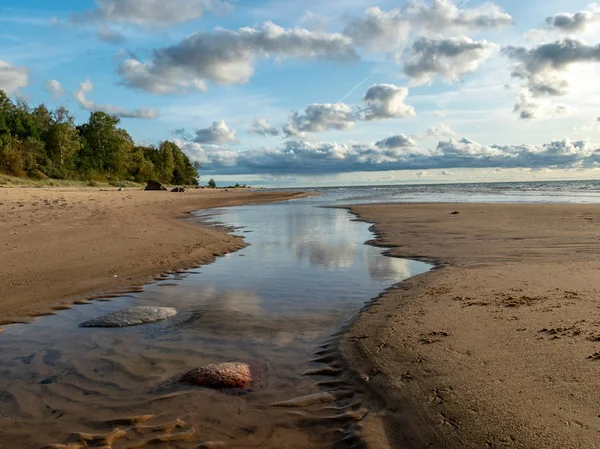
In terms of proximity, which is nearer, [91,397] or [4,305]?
[91,397]

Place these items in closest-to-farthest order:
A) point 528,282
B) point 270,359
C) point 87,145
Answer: point 270,359 → point 528,282 → point 87,145

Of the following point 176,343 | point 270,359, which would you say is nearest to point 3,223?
point 176,343

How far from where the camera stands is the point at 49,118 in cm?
7069

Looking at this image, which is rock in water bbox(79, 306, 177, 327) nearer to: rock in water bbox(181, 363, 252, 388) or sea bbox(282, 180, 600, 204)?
rock in water bbox(181, 363, 252, 388)

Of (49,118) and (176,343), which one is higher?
(49,118)

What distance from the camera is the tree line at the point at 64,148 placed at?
182 feet

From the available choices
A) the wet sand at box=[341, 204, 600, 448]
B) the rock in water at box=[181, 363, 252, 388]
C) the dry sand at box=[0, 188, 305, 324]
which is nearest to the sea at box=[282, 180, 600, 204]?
the dry sand at box=[0, 188, 305, 324]

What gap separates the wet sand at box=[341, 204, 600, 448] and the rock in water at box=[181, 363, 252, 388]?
3.68 feet

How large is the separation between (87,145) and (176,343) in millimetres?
80085

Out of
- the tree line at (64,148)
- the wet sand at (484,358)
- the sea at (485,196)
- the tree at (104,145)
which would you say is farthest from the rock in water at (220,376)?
the tree at (104,145)

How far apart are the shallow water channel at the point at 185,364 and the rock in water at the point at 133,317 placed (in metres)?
0.18

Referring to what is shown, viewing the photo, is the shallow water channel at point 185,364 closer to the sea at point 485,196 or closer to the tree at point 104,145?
the sea at point 485,196

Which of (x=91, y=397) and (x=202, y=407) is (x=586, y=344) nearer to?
(x=202, y=407)

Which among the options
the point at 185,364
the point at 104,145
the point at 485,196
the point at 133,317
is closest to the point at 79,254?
the point at 133,317
